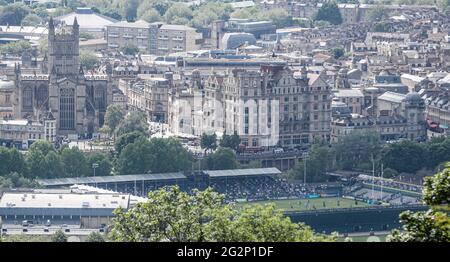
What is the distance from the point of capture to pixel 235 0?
132125mm

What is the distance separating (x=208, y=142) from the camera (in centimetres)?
6819

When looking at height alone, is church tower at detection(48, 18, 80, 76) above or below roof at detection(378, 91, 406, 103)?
above

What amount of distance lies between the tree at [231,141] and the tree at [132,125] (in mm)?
2929

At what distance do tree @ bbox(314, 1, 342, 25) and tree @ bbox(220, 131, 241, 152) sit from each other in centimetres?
5238

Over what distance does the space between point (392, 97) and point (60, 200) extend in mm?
26599

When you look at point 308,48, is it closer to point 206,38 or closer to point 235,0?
point 206,38

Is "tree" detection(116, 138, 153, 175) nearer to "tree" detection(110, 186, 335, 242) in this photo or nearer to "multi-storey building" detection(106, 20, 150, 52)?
"tree" detection(110, 186, 335, 242)

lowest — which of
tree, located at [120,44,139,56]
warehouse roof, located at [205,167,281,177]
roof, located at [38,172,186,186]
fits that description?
tree, located at [120,44,139,56]

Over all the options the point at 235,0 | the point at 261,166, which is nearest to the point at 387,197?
the point at 261,166

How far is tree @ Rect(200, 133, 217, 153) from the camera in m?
68.1

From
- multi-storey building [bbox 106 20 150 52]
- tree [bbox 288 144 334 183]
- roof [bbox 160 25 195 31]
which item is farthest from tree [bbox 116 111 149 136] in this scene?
multi-storey building [bbox 106 20 150 52]

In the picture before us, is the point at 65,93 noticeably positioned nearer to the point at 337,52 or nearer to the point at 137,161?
the point at 137,161

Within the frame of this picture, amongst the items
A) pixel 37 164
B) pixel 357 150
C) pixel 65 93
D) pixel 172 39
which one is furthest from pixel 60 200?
pixel 172 39

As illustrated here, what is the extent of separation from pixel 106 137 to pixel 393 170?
1154 centimetres
